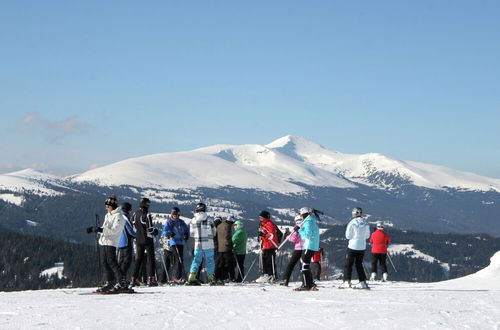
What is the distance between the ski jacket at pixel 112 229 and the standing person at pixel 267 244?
620 centimetres

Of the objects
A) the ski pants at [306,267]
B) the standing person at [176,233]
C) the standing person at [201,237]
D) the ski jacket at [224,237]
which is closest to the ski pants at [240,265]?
the ski jacket at [224,237]

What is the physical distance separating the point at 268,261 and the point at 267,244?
2.15 feet

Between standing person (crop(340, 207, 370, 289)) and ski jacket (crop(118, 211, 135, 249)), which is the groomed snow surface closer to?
ski jacket (crop(118, 211, 135, 249))

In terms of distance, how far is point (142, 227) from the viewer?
1797 centimetres

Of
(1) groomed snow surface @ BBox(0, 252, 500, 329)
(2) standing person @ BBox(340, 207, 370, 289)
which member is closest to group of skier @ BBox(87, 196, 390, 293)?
(2) standing person @ BBox(340, 207, 370, 289)

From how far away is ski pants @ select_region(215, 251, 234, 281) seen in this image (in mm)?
19734

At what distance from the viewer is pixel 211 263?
18484 millimetres

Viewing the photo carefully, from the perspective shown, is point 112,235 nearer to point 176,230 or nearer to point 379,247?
point 176,230

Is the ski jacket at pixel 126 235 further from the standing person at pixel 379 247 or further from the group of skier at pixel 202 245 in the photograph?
the standing person at pixel 379 247

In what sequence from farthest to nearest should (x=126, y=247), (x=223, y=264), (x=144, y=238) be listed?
1. (x=223, y=264)
2. (x=144, y=238)
3. (x=126, y=247)

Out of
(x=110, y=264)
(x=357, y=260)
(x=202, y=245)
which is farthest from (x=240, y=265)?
(x=110, y=264)

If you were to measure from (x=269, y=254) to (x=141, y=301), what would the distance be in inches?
312

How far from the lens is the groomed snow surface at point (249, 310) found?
1064 cm

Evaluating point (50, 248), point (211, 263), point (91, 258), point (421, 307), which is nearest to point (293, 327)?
point (421, 307)
